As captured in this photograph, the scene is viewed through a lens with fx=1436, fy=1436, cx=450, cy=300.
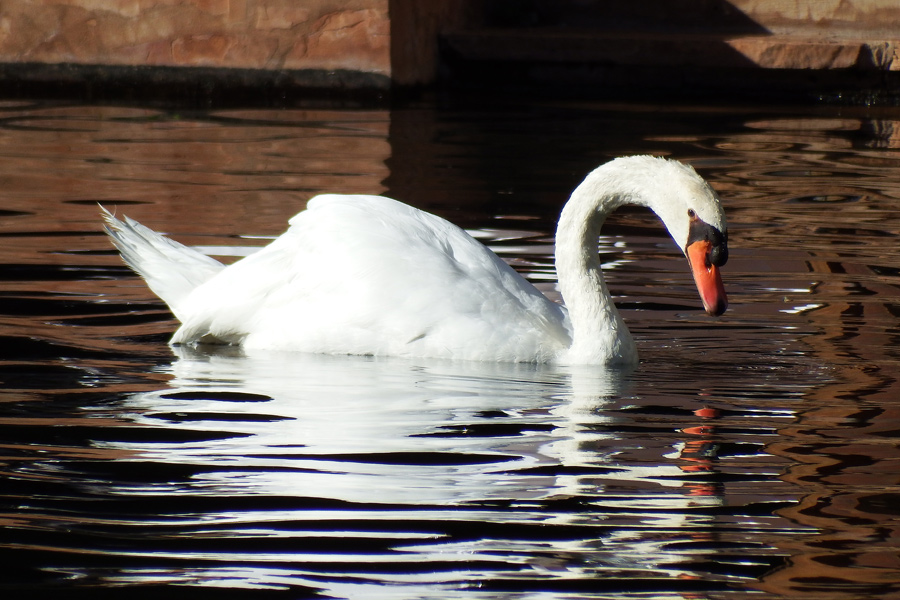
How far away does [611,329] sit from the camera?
451 cm

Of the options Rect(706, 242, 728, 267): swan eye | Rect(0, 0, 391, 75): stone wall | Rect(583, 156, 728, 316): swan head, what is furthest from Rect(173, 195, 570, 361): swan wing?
Rect(0, 0, 391, 75): stone wall

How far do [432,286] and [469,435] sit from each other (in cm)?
99

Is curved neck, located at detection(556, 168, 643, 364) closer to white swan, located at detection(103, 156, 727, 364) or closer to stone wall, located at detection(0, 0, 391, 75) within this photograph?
white swan, located at detection(103, 156, 727, 364)

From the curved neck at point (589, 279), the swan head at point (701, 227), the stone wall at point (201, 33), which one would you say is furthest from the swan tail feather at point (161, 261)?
the stone wall at point (201, 33)

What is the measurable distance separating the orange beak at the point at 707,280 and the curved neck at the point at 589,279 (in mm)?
334

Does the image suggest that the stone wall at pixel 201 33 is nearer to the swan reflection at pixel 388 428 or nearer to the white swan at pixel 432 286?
the white swan at pixel 432 286

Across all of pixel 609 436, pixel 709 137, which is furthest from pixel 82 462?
pixel 709 137

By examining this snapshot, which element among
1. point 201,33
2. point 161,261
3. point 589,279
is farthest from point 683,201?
point 201,33

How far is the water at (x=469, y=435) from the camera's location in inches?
106

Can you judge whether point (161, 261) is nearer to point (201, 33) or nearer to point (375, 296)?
point (375, 296)

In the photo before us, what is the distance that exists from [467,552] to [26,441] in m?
1.31

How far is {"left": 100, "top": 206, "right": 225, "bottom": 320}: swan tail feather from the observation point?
16.5 feet

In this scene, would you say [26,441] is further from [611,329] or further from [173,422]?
[611,329]

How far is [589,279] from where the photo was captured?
182 inches
